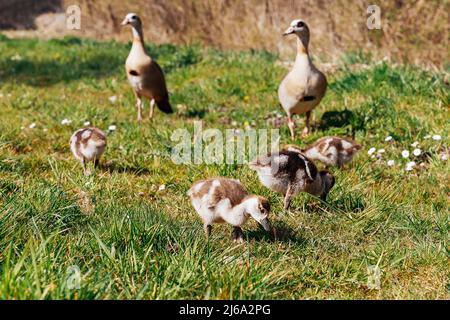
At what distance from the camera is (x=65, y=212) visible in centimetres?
470

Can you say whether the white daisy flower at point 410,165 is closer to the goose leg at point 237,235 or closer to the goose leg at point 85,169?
the goose leg at point 237,235

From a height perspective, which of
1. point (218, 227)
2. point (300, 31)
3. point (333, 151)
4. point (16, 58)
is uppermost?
point (300, 31)

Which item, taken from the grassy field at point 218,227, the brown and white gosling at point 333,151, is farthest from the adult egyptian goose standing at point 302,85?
the brown and white gosling at point 333,151

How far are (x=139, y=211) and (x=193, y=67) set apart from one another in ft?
29.3

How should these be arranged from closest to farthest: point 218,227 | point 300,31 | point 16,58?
point 218,227
point 300,31
point 16,58

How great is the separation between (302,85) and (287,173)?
2.92m

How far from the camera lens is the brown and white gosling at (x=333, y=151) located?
6.48 meters

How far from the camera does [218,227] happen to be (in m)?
4.93

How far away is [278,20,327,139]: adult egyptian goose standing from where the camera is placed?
7777mm

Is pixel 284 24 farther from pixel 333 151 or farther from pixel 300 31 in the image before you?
pixel 333 151

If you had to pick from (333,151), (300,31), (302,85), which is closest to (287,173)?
(333,151)

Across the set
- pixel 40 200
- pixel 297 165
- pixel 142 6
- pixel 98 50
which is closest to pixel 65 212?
pixel 40 200

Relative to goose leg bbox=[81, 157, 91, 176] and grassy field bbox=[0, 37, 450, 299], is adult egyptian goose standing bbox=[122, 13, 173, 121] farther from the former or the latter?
goose leg bbox=[81, 157, 91, 176]

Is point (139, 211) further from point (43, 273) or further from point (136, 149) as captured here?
point (136, 149)
